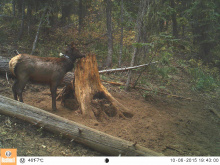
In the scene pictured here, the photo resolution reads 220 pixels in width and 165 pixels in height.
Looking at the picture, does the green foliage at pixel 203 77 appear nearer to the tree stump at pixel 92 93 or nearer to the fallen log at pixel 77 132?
the tree stump at pixel 92 93

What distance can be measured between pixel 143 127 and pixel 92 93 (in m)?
1.97

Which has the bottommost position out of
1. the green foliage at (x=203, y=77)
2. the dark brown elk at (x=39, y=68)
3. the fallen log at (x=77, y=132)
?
the green foliage at (x=203, y=77)

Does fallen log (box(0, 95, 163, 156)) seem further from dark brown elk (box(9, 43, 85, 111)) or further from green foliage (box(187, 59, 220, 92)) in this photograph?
green foliage (box(187, 59, 220, 92))

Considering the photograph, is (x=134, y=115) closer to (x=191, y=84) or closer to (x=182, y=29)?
(x=191, y=84)

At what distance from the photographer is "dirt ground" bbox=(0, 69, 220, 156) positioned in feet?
15.3

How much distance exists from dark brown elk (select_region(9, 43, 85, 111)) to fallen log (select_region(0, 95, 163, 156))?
0.98m

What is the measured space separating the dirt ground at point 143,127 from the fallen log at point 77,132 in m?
0.17

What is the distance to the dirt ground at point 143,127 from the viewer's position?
467 cm

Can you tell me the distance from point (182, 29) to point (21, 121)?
811 inches

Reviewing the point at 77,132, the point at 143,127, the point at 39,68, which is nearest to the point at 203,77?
the point at 143,127

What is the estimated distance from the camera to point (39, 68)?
20.5 feet

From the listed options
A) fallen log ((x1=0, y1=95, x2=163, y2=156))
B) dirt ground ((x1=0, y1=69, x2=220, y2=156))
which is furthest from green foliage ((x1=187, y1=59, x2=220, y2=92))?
fallen log ((x1=0, y1=95, x2=163, y2=156))

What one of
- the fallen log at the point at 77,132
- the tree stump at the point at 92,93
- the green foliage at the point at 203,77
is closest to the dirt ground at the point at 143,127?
the fallen log at the point at 77,132

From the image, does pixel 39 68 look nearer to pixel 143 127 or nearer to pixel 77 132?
pixel 77 132
